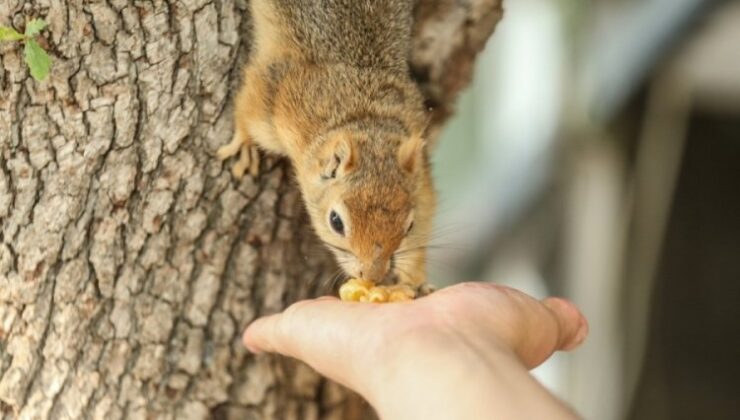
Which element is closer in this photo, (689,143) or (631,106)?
(631,106)

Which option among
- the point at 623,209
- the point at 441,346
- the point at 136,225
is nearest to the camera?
the point at 441,346

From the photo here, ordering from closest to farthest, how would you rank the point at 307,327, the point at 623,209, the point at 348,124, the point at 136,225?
the point at 307,327 → the point at 136,225 → the point at 348,124 → the point at 623,209

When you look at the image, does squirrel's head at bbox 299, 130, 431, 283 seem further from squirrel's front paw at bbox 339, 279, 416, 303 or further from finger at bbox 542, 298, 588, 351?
finger at bbox 542, 298, 588, 351

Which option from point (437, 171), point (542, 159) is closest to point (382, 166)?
point (542, 159)

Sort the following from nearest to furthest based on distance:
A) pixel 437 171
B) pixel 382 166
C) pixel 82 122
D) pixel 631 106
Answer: pixel 82 122 → pixel 382 166 → pixel 631 106 → pixel 437 171

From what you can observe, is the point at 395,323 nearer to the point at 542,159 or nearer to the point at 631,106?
the point at 631,106

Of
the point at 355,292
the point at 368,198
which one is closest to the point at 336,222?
the point at 368,198

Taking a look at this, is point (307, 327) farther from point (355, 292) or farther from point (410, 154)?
point (410, 154)

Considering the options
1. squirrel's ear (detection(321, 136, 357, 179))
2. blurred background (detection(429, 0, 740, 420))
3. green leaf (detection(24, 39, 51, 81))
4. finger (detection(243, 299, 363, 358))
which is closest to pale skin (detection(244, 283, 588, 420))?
finger (detection(243, 299, 363, 358))
